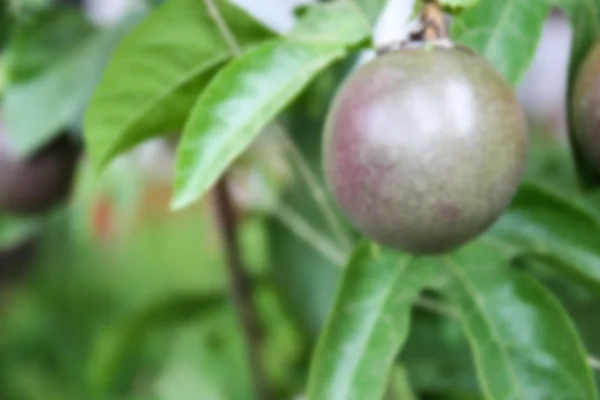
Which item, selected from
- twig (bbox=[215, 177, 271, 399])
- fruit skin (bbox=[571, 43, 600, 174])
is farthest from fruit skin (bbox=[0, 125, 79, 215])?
fruit skin (bbox=[571, 43, 600, 174])

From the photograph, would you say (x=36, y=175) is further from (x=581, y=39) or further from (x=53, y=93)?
(x=581, y=39)

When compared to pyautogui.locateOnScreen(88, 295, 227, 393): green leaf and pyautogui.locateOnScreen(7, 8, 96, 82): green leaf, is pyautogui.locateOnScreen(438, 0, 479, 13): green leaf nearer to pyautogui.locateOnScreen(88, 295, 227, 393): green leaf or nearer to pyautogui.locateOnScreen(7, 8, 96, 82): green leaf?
pyautogui.locateOnScreen(7, 8, 96, 82): green leaf

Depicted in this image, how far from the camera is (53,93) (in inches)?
29.7

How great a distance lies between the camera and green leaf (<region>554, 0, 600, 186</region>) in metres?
0.51

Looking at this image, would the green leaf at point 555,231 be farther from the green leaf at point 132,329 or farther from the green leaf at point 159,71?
the green leaf at point 132,329

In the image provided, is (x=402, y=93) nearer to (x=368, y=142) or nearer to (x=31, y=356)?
(x=368, y=142)

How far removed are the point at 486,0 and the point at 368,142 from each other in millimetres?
153

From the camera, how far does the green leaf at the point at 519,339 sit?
0.51m

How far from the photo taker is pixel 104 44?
0.78m

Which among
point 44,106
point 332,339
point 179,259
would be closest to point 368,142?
point 332,339

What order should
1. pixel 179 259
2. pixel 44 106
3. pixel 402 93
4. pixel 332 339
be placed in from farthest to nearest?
pixel 179 259 < pixel 44 106 < pixel 332 339 < pixel 402 93

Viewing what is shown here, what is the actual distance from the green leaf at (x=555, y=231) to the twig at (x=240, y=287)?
25cm

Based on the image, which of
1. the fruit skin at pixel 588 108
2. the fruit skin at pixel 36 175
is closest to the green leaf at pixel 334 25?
the fruit skin at pixel 588 108

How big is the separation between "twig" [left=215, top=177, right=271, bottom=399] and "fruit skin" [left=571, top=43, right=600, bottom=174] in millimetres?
330
